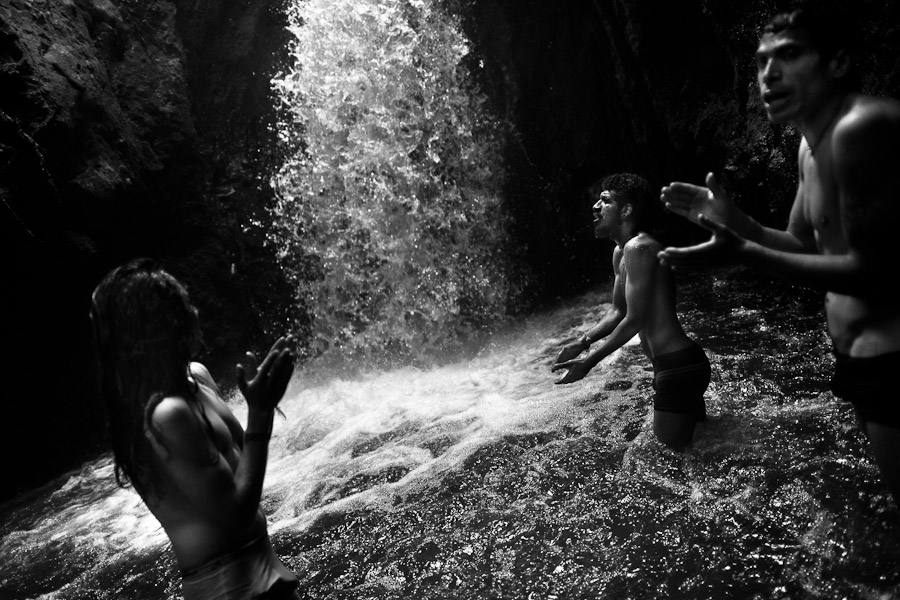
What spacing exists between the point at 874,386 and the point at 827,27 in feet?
3.93

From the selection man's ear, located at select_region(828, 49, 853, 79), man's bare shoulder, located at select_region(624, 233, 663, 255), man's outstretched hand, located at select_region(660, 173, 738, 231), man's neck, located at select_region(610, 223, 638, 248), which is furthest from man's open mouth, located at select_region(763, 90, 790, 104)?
man's neck, located at select_region(610, 223, 638, 248)

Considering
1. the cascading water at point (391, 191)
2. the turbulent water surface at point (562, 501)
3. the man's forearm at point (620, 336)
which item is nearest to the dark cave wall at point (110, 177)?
the cascading water at point (391, 191)

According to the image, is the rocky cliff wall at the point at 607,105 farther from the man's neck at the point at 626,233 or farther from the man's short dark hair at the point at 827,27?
the man's short dark hair at the point at 827,27

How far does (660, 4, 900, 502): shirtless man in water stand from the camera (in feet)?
5.68

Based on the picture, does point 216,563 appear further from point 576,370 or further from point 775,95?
point 775,95

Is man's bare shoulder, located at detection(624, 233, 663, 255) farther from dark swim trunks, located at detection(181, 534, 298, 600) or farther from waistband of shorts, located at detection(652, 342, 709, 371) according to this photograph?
dark swim trunks, located at detection(181, 534, 298, 600)

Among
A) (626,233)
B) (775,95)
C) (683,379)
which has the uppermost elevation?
(775,95)

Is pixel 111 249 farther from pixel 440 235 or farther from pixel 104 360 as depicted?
pixel 104 360

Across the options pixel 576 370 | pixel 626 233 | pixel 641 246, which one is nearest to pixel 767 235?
pixel 641 246

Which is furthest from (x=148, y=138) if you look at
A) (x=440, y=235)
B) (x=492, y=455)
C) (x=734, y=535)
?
(x=734, y=535)

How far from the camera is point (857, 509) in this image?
275 centimetres

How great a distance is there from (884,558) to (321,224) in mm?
8660

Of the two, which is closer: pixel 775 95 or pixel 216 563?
pixel 216 563

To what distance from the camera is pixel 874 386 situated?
1.83 meters
